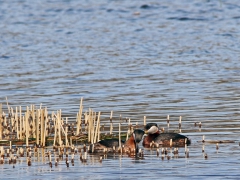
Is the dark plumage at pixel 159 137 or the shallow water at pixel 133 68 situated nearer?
the shallow water at pixel 133 68

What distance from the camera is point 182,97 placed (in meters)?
21.3

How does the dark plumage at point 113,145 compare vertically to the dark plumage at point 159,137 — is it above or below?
below

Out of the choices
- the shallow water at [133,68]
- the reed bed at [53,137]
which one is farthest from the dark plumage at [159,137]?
the shallow water at [133,68]

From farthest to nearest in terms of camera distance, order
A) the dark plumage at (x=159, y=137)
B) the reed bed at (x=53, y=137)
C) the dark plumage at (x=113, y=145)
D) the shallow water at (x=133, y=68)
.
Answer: the dark plumage at (x=159, y=137), the dark plumage at (x=113, y=145), the reed bed at (x=53, y=137), the shallow water at (x=133, y=68)

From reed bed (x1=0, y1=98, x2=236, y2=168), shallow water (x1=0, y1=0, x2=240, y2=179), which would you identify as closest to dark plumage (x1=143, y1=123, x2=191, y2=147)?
reed bed (x1=0, y1=98, x2=236, y2=168)

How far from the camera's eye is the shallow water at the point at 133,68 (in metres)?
13.9

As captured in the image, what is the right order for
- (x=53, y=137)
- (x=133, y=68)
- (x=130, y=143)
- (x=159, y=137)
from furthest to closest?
(x=133, y=68) → (x=53, y=137) → (x=159, y=137) → (x=130, y=143)

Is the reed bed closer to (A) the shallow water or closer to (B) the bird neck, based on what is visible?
(B) the bird neck

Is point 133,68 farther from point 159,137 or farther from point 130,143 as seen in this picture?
point 130,143

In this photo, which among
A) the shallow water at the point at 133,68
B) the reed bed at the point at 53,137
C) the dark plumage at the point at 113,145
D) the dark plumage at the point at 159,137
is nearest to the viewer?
the shallow water at the point at 133,68

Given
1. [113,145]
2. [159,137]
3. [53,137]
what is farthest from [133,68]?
[113,145]

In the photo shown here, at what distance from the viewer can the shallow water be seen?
1389cm

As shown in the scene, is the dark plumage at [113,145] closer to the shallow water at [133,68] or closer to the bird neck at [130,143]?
the bird neck at [130,143]

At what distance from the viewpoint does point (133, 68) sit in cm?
2798
